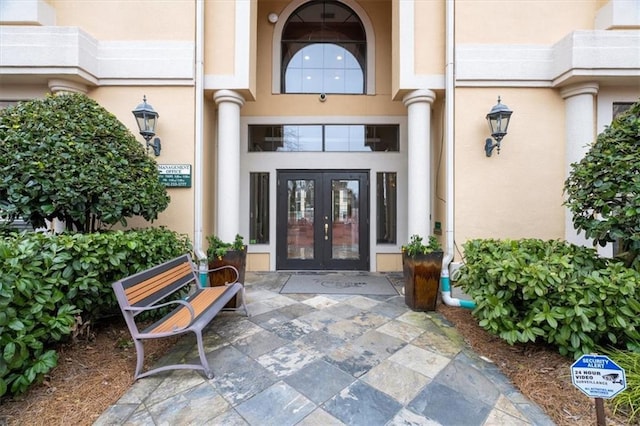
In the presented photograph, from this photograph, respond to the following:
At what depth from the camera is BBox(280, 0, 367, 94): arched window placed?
20.5 feet

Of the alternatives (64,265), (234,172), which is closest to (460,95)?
(234,172)

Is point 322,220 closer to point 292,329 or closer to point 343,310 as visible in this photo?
point 343,310

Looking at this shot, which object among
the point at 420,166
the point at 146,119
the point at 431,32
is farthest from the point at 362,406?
the point at 431,32

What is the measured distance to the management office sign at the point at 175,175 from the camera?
444 cm

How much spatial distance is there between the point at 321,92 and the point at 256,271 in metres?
4.19

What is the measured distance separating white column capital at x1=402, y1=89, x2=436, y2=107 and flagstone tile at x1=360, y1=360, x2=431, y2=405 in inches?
155

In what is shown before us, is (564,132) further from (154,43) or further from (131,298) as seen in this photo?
(154,43)

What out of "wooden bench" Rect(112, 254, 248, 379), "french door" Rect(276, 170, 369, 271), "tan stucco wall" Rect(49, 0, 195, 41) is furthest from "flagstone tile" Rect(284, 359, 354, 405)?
"tan stucco wall" Rect(49, 0, 195, 41)

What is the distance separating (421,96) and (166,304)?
179 inches

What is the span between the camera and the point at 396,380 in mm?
2393

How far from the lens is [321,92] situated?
20.2 ft

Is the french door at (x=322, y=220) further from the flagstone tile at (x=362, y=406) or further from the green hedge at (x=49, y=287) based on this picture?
the flagstone tile at (x=362, y=406)

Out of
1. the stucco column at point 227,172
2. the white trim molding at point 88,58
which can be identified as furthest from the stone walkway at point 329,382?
the white trim molding at point 88,58

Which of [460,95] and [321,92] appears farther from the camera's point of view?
[321,92]
